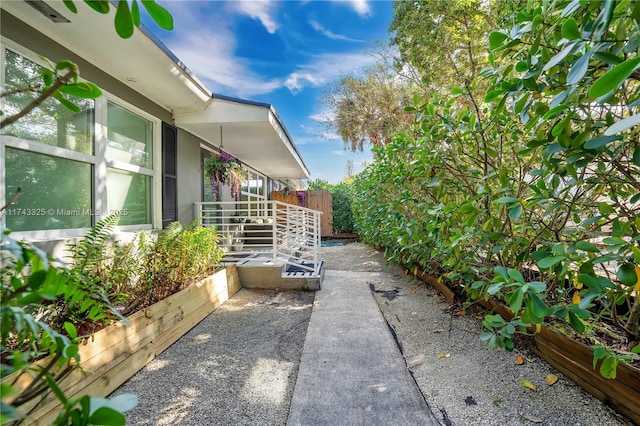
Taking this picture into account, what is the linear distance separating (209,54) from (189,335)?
15.9 feet

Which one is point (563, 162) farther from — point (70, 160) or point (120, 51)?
point (70, 160)

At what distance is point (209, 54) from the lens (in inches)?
207

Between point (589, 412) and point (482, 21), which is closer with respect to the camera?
point (589, 412)

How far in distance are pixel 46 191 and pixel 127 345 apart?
1.53m

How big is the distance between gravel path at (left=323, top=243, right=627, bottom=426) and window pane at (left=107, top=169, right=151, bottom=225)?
3.26 meters

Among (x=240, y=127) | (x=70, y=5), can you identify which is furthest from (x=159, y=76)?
(x=70, y=5)

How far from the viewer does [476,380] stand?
192 cm

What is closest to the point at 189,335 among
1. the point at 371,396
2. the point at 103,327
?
the point at 103,327

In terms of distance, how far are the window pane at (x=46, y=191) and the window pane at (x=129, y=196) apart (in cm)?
33

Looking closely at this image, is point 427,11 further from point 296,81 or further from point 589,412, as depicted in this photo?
point 589,412

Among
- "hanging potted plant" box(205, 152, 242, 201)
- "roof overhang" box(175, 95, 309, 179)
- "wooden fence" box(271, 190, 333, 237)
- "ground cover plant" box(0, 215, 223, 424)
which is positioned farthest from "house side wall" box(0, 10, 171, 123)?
"wooden fence" box(271, 190, 333, 237)

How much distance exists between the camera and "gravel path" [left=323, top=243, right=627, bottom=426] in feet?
5.15

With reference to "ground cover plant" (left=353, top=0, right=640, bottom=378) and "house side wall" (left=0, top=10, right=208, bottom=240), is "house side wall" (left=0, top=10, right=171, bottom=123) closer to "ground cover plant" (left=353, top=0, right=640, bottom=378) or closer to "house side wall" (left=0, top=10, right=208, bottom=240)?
"house side wall" (left=0, top=10, right=208, bottom=240)

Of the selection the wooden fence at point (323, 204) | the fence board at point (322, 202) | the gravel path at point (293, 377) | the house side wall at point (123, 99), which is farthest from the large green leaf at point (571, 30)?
the fence board at point (322, 202)
